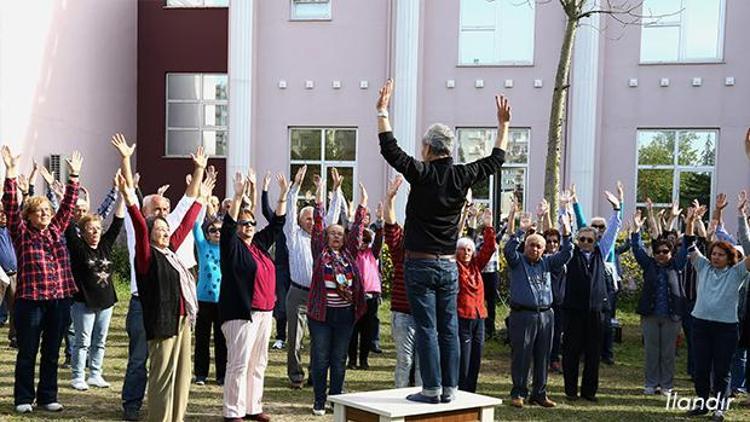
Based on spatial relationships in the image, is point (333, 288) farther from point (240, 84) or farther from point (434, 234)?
point (240, 84)

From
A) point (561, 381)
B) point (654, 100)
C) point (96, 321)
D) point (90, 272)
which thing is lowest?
point (561, 381)

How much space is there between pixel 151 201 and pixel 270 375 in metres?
2.82

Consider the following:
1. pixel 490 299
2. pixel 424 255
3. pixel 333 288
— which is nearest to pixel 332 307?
pixel 333 288

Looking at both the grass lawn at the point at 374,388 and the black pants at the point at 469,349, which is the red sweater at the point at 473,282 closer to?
the black pants at the point at 469,349

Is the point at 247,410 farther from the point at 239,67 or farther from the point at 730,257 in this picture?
the point at 239,67

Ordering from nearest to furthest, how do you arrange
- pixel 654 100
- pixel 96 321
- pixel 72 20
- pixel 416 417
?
pixel 416 417, pixel 96 321, pixel 654 100, pixel 72 20

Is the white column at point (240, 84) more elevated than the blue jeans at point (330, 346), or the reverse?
the white column at point (240, 84)

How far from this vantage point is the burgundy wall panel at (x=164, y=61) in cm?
2081

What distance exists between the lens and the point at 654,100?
17.7 metres

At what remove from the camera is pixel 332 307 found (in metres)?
7.36

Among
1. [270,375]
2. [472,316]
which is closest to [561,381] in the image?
[472,316]

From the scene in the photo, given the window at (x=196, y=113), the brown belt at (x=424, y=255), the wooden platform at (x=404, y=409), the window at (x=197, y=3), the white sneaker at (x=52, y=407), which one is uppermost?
the window at (x=197, y=3)

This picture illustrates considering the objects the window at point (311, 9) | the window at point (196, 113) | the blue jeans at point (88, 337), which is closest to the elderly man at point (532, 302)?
the blue jeans at point (88, 337)

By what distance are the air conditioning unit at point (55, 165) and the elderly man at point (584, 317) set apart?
1320 centimetres
